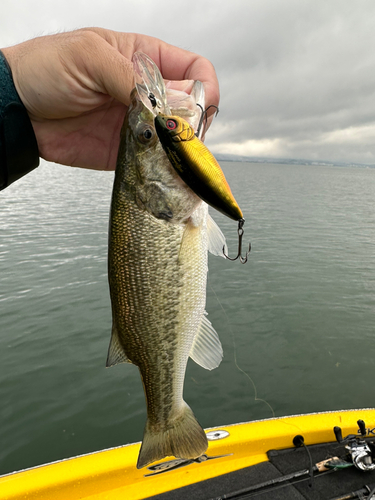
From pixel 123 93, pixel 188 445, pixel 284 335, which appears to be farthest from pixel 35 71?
pixel 284 335

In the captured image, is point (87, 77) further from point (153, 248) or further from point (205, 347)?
point (205, 347)

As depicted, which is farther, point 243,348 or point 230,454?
point 243,348

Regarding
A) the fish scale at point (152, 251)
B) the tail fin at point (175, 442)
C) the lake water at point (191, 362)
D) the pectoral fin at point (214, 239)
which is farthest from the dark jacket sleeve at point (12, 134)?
the lake water at point (191, 362)

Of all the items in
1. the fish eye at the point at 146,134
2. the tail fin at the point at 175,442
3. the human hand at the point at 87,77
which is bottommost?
the tail fin at the point at 175,442

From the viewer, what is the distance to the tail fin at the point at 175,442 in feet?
6.70

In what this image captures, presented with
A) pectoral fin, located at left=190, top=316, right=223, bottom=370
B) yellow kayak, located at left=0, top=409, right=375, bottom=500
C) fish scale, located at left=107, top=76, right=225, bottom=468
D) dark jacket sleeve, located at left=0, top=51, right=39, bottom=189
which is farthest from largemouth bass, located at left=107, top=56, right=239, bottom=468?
yellow kayak, located at left=0, top=409, right=375, bottom=500

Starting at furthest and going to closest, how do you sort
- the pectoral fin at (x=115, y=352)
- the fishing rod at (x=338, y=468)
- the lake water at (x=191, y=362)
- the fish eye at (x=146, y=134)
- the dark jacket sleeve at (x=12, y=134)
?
the lake water at (x=191, y=362), the fishing rod at (x=338, y=468), the dark jacket sleeve at (x=12, y=134), the pectoral fin at (x=115, y=352), the fish eye at (x=146, y=134)

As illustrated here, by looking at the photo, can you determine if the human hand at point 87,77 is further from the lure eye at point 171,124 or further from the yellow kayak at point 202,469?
the yellow kayak at point 202,469

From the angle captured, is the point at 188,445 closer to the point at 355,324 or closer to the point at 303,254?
the point at 355,324

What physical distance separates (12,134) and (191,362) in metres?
6.41

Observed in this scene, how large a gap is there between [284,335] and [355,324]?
7.56ft

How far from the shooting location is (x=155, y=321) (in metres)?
1.89

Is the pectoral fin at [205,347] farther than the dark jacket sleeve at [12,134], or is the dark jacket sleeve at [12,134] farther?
the dark jacket sleeve at [12,134]

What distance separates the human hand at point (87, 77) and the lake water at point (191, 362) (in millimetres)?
5153
